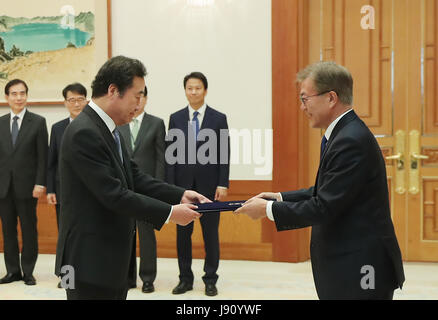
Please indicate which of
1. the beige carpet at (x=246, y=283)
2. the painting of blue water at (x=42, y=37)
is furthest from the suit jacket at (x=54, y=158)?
the painting of blue water at (x=42, y=37)

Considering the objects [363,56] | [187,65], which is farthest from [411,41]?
[187,65]

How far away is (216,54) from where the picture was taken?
5746 mm

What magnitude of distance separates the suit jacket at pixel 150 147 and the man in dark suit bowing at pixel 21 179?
2.93ft

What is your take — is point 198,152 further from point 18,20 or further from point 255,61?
point 18,20

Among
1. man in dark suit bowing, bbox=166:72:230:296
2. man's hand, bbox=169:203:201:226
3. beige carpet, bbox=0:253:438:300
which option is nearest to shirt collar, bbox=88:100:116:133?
man's hand, bbox=169:203:201:226

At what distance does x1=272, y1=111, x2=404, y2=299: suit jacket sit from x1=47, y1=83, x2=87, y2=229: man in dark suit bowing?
312cm

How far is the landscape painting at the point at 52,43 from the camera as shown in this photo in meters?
6.03

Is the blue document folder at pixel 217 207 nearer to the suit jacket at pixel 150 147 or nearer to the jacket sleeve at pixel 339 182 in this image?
the jacket sleeve at pixel 339 182

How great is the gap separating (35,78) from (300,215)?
15.7ft

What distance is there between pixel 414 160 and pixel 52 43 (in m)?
4.06

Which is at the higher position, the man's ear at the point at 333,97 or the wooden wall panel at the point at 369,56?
the wooden wall panel at the point at 369,56

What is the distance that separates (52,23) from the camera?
614 centimetres

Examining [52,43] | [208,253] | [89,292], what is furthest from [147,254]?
[52,43]

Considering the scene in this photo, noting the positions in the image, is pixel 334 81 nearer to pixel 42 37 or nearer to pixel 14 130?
pixel 14 130
